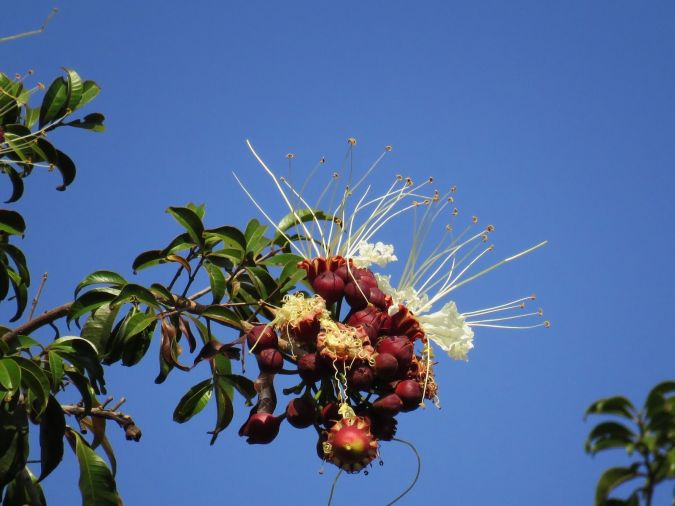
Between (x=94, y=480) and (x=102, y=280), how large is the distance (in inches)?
26.3

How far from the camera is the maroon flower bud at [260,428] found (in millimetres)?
2988

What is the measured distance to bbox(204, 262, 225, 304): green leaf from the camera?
3.28 meters

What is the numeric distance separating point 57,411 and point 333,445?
936 millimetres

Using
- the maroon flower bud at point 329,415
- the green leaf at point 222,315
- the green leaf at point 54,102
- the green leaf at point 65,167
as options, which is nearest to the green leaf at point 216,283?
the green leaf at point 222,315

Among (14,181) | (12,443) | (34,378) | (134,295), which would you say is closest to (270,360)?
(134,295)

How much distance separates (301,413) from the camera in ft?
9.64

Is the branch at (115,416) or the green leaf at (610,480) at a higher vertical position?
the branch at (115,416)

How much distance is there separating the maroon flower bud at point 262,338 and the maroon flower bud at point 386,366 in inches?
13.3

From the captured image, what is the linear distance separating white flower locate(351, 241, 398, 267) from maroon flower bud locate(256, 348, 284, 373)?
1.49 ft

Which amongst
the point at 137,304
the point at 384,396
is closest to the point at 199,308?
the point at 137,304

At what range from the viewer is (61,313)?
3.28 m

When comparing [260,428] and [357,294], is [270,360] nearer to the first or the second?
[260,428]

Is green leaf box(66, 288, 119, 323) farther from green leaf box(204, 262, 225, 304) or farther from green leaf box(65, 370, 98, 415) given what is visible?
green leaf box(204, 262, 225, 304)

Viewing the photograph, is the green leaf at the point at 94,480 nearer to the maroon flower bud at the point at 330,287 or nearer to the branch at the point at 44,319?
the branch at the point at 44,319
